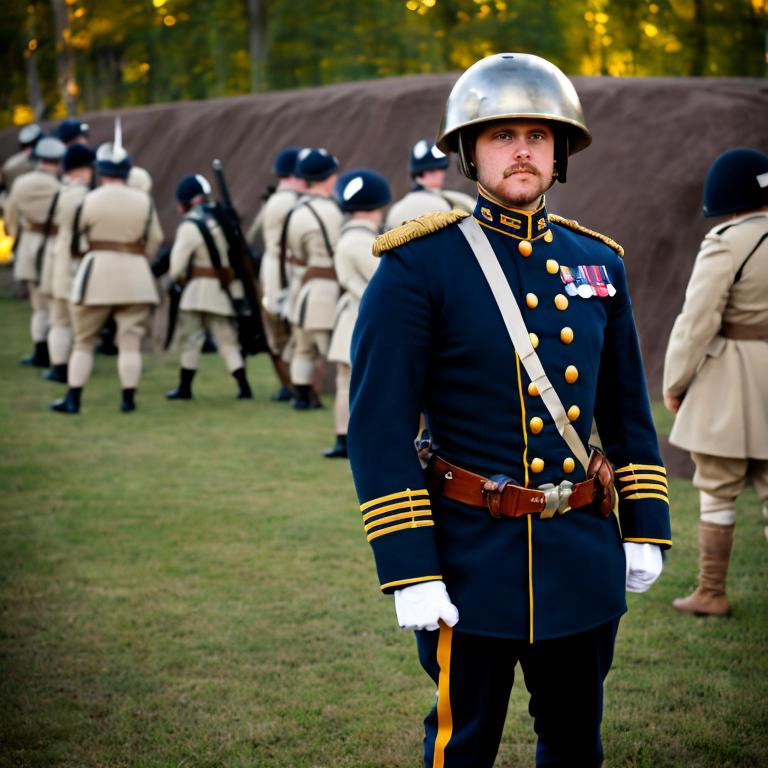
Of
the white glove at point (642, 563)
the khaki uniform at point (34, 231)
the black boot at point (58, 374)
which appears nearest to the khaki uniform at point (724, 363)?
the white glove at point (642, 563)

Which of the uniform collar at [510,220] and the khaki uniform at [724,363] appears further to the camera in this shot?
the khaki uniform at [724,363]

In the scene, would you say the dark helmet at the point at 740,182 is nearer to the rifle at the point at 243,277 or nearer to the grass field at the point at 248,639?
the grass field at the point at 248,639

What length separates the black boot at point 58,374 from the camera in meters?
11.7

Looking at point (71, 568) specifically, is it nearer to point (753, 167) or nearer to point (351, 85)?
point (753, 167)

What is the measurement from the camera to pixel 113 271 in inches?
384

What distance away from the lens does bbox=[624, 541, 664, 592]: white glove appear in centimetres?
267

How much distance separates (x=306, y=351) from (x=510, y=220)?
303 inches

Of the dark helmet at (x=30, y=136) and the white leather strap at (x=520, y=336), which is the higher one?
the dark helmet at (x=30, y=136)

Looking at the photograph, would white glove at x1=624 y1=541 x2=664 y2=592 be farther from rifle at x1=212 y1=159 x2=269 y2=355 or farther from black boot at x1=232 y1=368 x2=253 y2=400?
black boot at x1=232 y1=368 x2=253 y2=400

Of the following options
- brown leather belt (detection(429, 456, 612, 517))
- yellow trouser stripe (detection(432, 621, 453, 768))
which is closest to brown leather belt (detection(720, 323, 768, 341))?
brown leather belt (detection(429, 456, 612, 517))

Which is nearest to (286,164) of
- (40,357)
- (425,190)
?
(425,190)

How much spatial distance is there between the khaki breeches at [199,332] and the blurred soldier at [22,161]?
16.3 ft

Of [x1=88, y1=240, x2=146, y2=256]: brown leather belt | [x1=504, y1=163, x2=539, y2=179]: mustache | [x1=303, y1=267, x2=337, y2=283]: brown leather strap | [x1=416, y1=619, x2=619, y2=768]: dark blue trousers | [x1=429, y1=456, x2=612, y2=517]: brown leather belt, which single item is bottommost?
[x1=416, y1=619, x2=619, y2=768]: dark blue trousers

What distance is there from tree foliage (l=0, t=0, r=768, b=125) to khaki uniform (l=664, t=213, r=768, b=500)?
2071cm
